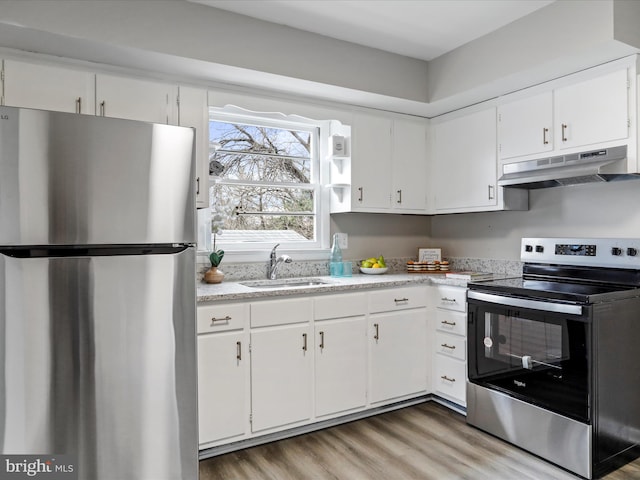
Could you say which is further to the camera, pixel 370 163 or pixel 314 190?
pixel 314 190

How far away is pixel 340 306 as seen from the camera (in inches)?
110

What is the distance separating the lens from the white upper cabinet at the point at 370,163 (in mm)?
3289

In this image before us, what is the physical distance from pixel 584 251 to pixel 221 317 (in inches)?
83.9

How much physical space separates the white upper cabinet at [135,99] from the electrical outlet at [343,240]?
1.48m

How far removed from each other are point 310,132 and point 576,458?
263cm

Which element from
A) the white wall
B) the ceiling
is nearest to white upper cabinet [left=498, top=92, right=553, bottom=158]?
the white wall

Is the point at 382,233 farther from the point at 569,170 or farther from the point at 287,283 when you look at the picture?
the point at 569,170

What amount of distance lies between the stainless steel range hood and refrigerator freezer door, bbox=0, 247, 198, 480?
2.06 meters

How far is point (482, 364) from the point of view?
2744mm

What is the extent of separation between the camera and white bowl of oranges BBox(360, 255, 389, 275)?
11.3 feet

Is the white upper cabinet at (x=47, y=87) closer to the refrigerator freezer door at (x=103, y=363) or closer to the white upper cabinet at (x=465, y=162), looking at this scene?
the refrigerator freezer door at (x=103, y=363)

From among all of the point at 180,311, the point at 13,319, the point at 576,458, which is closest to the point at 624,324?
the point at 576,458

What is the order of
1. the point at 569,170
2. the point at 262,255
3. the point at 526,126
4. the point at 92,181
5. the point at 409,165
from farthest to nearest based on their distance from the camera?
the point at 409,165, the point at 262,255, the point at 526,126, the point at 569,170, the point at 92,181

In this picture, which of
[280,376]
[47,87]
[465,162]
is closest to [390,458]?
[280,376]
